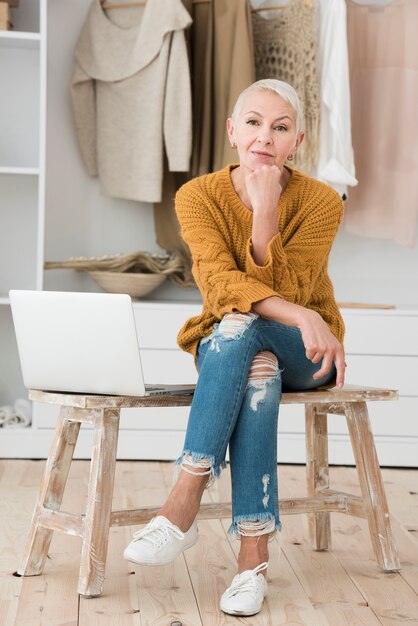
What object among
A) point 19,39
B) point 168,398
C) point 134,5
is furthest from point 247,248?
point 134,5

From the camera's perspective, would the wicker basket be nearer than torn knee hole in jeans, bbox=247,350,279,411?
No

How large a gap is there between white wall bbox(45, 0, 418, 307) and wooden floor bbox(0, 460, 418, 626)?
4.20 ft

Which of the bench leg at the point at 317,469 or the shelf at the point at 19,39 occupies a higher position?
the shelf at the point at 19,39

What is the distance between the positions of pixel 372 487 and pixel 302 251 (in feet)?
1.70

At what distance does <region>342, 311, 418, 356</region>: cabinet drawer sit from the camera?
10.4 ft

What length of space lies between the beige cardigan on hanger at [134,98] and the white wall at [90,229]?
0.38 ft

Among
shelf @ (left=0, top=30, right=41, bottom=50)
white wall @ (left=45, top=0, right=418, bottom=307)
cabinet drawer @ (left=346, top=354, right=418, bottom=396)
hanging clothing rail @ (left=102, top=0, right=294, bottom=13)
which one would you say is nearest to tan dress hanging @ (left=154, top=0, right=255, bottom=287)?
hanging clothing rail @ (left=102, top=0, right=294, bottom=13)

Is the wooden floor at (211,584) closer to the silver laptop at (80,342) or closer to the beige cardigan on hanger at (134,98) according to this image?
the silver laptop at (80,342)

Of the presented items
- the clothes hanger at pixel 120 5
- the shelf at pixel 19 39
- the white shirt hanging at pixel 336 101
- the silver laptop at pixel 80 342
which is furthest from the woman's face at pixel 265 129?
the clothes hanger at pixel 120 5

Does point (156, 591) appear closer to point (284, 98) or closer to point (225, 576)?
point (225, 576)

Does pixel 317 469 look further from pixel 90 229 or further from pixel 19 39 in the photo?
pixel 19 39

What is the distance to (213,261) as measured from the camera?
184 cm

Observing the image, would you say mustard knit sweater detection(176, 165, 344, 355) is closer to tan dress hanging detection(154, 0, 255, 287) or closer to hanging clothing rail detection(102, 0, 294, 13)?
tan dress hanging detection(154, 0, 255, 287)

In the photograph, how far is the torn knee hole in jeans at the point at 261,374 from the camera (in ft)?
5.54
